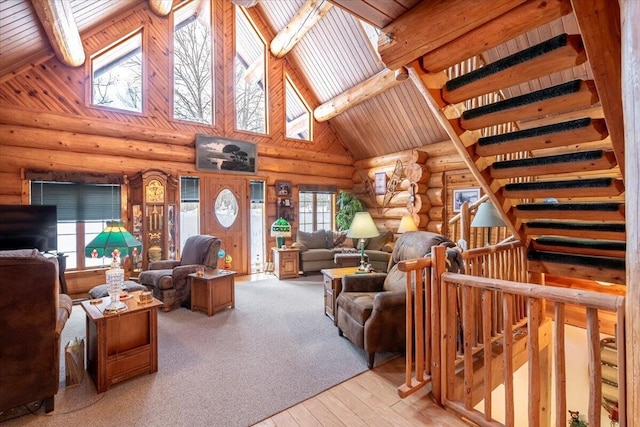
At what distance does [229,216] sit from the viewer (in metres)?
6.43

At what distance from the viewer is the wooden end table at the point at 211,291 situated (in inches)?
154

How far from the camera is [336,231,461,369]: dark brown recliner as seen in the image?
8.56ft

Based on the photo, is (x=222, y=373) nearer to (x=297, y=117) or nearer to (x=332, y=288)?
(x=332, y=288)

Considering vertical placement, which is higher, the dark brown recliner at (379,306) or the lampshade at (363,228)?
the lampshade at (363,228)

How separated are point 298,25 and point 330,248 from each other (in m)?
4.86

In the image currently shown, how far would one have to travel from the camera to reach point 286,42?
661 centimetres

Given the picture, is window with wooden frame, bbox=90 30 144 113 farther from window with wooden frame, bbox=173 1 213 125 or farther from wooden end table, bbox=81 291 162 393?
wooden end table, bbox=81 291 162 393

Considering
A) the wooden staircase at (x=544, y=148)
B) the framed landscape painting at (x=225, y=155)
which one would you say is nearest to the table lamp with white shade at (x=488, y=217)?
A: the wooden staircase at (x=544, y=148)

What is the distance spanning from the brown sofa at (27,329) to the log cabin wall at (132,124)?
3452mm

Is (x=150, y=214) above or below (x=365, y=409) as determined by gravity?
above

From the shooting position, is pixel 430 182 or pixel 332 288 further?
pixel 430 182

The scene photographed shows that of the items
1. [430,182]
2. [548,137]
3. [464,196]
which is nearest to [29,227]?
[548,137]

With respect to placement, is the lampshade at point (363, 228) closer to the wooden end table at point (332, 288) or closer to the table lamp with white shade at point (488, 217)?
the wooden end table at point (332, 288)

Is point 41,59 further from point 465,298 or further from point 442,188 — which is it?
point 442,188
